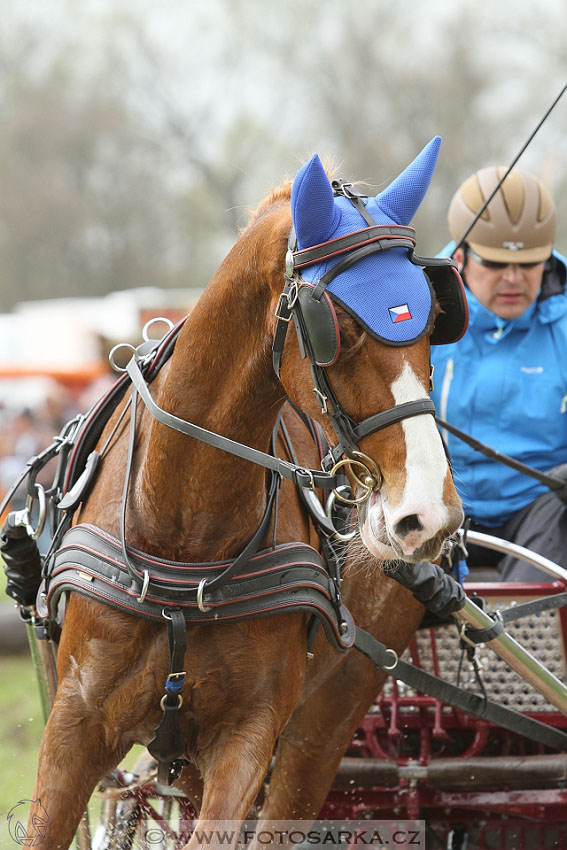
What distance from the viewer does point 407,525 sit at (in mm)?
1925

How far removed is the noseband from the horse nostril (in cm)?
11

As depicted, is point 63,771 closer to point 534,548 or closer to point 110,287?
point 534,548

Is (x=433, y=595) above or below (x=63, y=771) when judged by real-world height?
above

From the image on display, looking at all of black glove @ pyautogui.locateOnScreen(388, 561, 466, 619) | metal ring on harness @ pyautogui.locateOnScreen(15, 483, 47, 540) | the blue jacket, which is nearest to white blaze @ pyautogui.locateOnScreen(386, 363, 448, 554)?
black glove @ pyautogui.locateOnScreen(388, 561, 466, 619)

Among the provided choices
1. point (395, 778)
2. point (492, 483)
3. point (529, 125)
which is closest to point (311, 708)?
point (395, 778)

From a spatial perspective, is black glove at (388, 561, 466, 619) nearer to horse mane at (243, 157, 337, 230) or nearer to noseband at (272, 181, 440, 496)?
noseband at (272, 181, 440, 496)

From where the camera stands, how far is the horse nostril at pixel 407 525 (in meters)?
1.91

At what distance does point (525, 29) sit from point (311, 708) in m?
22.4

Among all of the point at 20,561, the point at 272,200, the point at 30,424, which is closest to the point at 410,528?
the point at 272,200

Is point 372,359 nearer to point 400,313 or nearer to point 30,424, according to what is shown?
point 400,313

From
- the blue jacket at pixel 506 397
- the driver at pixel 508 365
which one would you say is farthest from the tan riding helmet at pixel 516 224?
the blue jacket at pixel 506 397

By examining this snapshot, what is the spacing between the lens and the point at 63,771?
7.53 feet

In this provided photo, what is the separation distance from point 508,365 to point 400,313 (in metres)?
1.79

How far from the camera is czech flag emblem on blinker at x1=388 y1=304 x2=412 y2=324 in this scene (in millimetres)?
1984
